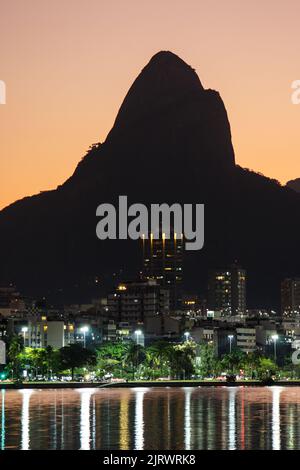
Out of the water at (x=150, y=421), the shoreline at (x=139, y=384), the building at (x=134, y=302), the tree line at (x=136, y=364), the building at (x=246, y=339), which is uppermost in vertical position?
the building at (x=134, y=302)

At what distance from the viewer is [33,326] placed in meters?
149

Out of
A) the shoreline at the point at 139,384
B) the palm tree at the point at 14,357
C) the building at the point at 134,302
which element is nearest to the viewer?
the shoreline at the point at 139,384

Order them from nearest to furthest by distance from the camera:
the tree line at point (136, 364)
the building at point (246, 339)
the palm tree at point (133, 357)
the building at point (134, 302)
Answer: the tree line at point (136, 364) < the palm tree at point (133, 357) < the building at point (246, 339) < the building at point (134, 302)

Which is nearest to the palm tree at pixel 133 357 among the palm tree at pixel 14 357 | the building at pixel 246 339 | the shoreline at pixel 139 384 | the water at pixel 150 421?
the shoreline at pixel 139 384

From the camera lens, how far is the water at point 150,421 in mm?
53812

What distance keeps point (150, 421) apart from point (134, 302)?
5183 inches

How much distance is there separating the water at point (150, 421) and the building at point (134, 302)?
96996 mm

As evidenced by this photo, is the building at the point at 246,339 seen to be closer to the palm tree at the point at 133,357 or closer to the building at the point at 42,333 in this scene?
the building at the point at 42,333

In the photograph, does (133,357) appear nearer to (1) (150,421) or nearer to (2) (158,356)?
(2) (158,356)

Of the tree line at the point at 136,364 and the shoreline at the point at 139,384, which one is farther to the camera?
the tree line at the point at 136,364
